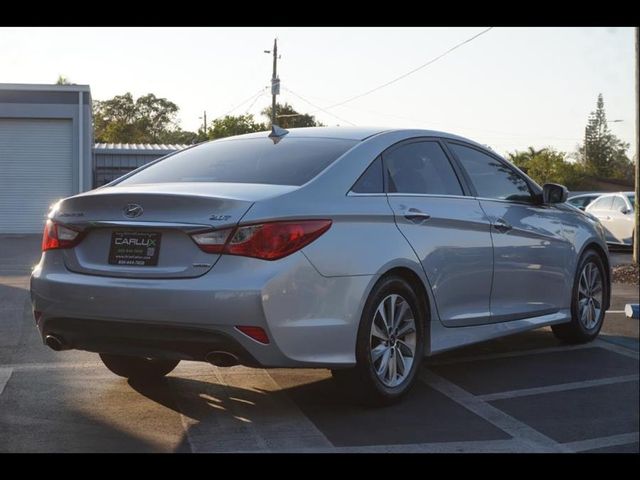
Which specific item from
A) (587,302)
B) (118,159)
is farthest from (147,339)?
(118,159)

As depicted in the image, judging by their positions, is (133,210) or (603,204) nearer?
(133,210)

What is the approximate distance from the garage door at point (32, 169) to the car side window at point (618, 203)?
1534 cm

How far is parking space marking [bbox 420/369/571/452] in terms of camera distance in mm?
4547

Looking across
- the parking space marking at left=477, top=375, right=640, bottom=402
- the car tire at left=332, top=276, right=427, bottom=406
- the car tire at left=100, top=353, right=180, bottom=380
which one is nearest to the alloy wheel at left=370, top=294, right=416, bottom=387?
the car tire at left=332, top=276, right=427, bottom=406

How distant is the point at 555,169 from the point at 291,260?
6031cm

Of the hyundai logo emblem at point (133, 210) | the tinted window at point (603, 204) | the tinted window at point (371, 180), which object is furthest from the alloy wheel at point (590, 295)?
the tinted window at point (603, 204)

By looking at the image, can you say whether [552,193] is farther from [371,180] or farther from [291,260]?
[291,260]

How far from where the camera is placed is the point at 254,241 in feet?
15.1

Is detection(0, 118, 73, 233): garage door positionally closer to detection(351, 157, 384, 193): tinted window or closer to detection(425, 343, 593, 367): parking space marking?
detection(425, 343, 593, 367): parking space marking

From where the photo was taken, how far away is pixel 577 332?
23.4 ft

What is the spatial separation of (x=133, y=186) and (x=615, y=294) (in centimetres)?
728

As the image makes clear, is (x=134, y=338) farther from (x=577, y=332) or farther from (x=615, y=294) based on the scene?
(x=615, y=294)

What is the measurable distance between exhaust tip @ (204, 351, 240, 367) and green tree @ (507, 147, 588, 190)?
57438 millimetres
